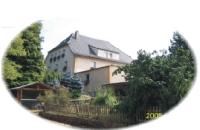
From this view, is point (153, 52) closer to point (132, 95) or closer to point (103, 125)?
point (132, 95)

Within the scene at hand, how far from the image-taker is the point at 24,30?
1945mm

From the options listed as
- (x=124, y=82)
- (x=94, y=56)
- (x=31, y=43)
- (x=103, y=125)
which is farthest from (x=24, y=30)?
(x=124, y=82)

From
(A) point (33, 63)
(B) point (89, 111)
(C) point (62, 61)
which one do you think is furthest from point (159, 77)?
(A) point (33, 63)

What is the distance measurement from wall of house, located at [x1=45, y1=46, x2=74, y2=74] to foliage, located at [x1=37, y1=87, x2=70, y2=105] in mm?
145

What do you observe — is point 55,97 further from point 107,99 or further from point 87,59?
point 107,99

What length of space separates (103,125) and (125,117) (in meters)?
0.22

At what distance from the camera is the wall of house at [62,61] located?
2.15 metres

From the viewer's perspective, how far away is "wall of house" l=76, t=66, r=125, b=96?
2.31 meters

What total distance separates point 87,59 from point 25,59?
1.48ft

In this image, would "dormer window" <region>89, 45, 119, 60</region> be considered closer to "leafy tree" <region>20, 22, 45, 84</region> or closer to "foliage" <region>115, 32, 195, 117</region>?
"foliage" <region>115, 32, 195, 117</region>

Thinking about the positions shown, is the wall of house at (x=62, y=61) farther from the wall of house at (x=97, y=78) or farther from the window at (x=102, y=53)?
the window at (x=102, y=53)

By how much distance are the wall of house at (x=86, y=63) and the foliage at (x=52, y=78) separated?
15cm
